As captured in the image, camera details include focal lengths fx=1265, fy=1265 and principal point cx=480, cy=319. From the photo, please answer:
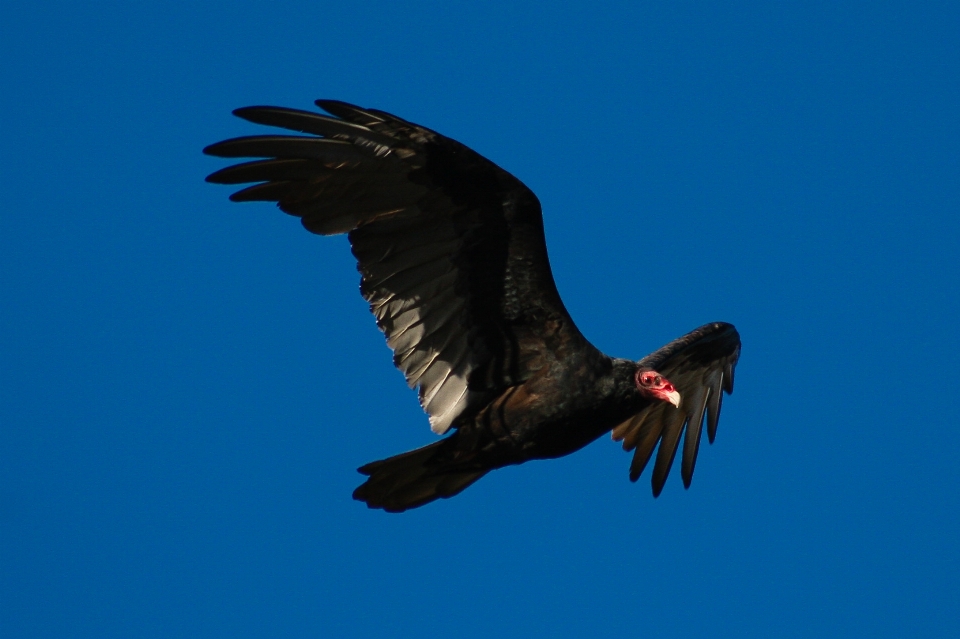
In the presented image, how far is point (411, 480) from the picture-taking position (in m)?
7.87

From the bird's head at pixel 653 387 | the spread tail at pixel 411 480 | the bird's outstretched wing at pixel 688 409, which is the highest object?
the bird's outstretched wing at pixel 688 409

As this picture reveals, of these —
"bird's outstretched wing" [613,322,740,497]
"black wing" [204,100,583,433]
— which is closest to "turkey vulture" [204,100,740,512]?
"black wing" [204,100,583,433]

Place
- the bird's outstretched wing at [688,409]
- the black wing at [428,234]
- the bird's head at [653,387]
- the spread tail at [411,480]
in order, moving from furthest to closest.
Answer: the bird's outstretched wing at [688,409]
the bird's head at [653,387]
the spread tail at [411,480]
the black wing at [428,234]

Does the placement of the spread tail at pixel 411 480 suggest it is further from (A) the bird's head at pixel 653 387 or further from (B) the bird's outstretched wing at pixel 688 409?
(B) the bird's outstretched wing at pixel 688 409

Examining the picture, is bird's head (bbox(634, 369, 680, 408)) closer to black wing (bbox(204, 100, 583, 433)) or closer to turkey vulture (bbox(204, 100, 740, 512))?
turkey vulture (bbox(204, 100, 740, 512))

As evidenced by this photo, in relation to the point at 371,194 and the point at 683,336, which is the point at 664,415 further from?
the point at 371,194

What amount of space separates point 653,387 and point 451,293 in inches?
55.5

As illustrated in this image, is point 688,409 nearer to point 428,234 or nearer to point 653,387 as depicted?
point 653,387

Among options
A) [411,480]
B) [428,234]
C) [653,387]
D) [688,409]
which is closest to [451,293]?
[428,234]

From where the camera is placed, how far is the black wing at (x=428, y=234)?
698 cm

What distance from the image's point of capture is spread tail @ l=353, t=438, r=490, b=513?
25.4 feet

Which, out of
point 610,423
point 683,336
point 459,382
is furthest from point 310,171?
point 683,336

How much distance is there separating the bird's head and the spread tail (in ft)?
3.72

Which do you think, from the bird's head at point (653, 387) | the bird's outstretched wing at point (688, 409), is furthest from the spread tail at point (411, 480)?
the bird's outstretched wing at point (688, 409)
